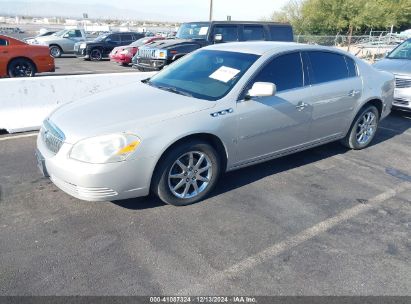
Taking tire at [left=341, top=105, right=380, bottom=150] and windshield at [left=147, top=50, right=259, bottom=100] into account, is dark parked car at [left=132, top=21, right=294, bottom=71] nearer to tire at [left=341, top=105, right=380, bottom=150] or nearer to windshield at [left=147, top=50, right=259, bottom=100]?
windshield at [left=147, top=50, right=259, bottom=100]

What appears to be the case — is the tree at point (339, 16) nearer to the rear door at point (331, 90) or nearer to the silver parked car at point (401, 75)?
the silver parked car at point (401, 75)

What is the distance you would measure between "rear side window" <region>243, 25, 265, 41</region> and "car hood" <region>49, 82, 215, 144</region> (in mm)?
7715

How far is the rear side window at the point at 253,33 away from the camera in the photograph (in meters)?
10.8

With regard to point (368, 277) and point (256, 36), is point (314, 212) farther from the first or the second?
point (256, 36)

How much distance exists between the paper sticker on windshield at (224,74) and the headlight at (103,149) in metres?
1.37

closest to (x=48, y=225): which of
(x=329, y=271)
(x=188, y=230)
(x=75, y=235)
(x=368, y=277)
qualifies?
(x=75, y=235)

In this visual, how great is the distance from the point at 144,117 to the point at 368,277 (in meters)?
2.30

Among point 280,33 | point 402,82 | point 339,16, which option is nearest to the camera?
point 402,82

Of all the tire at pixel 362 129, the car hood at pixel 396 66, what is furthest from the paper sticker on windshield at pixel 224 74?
the car hood at pixel 396 66

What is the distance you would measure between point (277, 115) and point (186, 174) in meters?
1.28

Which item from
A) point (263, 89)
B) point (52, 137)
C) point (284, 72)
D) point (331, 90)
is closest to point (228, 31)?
point (331, 90)

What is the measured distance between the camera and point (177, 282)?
2.53 meters

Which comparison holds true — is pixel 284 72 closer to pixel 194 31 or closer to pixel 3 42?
pixel 194 31

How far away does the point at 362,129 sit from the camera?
17.5 feet
